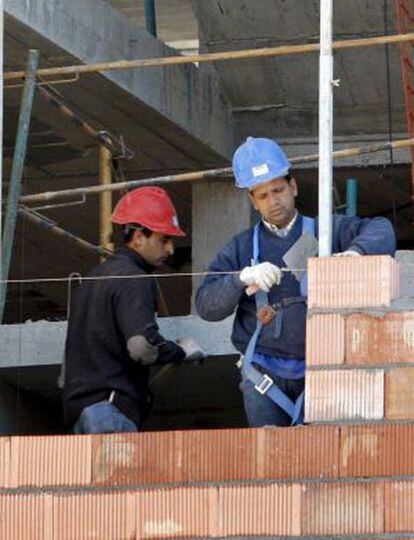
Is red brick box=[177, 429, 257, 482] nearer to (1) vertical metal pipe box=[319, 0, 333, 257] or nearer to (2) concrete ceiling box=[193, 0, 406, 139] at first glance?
(1) vertical metal pipe box=[319, 0, 333, 257]

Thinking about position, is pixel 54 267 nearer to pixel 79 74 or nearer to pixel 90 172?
pixel 90 172

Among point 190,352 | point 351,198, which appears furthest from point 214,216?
point 190,352

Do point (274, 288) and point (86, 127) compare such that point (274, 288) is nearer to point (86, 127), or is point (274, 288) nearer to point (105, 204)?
point (105, 204)

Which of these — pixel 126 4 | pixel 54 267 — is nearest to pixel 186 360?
pixel 54 267

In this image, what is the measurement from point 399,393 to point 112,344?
1.87m

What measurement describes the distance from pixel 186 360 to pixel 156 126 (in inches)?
207

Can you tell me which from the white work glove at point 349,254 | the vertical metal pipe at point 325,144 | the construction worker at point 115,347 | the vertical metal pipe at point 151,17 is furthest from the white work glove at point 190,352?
the vertical metal pipe at point 151,17

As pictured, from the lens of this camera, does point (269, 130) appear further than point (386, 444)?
Yes

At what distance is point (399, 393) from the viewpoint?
8.02 meters

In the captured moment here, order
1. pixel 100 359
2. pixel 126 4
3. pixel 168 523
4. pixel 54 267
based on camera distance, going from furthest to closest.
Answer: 1. pixel 126 4
2. pixel 54 267
3. pixel 100 359
4. pixel 168 523

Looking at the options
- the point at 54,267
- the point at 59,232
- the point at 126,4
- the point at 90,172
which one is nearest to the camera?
the point at 59,232

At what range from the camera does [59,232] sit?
1266 centimetres

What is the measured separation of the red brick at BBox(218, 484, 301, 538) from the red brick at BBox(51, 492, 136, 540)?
329 millimetres

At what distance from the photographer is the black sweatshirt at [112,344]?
9461 millimetres
